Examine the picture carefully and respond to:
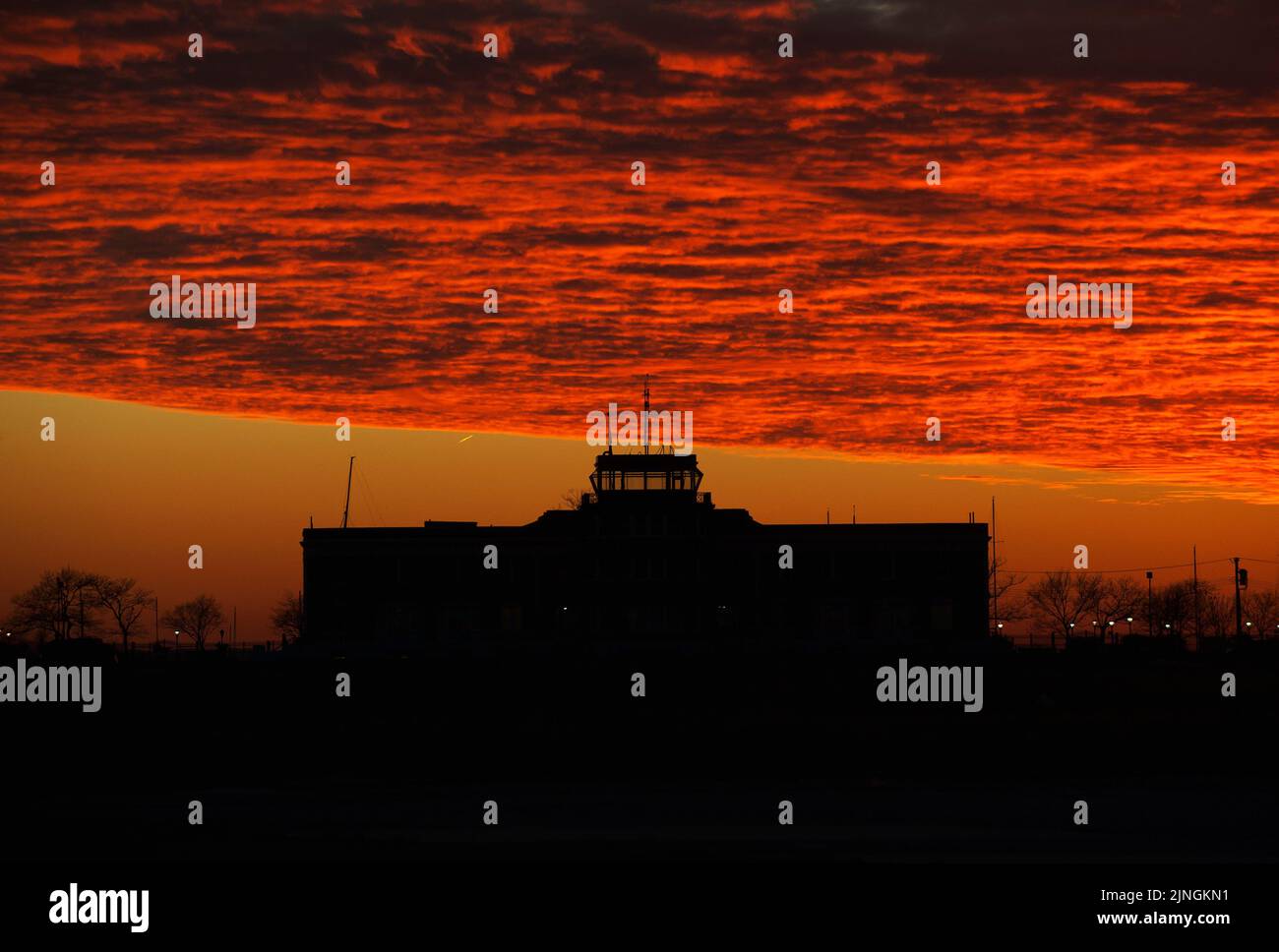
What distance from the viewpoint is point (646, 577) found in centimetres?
10044

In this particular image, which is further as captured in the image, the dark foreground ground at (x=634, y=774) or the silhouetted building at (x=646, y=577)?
the silhouetted building at (x=646, y=577)

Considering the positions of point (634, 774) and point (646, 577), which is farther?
point (646, 577)

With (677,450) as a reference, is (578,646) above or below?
below

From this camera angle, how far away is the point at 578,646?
97875 millimetres

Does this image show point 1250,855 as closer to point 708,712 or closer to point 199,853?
point 199,853

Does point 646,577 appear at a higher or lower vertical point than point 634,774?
higher

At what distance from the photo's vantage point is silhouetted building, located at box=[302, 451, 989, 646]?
328ft

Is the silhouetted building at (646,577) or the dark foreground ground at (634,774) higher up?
the silhouetted building at (646,577)

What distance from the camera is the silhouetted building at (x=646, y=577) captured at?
10006cm

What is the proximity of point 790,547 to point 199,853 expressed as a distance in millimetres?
72824

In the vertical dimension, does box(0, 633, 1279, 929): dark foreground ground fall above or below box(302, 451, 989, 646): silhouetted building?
below
